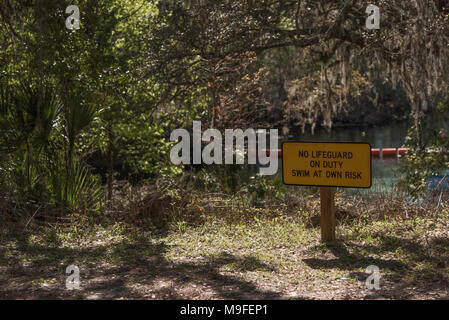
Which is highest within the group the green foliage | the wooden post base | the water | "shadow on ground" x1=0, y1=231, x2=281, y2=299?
the water

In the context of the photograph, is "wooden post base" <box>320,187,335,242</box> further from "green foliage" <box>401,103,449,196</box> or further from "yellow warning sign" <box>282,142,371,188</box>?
"green foliage" <box>401,103,449,196</box>

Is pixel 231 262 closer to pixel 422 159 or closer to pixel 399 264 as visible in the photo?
pixel 399 264

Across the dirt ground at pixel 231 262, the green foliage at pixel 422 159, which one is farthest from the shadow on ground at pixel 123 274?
the green foliage at pixel 422 159

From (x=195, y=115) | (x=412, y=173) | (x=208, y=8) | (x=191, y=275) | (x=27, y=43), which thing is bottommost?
(x=191, y=275)

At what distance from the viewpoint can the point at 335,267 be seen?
20.2 ft

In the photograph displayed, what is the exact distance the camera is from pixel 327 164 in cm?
689

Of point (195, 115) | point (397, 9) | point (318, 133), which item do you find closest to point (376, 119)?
point (318, 133)

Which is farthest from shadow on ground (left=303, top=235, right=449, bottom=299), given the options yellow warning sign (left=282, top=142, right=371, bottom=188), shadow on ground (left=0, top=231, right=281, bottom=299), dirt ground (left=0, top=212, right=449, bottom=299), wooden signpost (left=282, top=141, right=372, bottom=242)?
shadow on ground (left=0, top=231, right=281, bottom=299)

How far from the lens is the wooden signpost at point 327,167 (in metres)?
6.75

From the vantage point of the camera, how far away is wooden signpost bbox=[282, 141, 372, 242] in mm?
6748

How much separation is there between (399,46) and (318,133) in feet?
96.2

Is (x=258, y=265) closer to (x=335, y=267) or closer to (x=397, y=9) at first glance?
(x=335, y=267)

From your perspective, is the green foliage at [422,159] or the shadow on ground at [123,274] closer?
the shadow on ground at [123,274]

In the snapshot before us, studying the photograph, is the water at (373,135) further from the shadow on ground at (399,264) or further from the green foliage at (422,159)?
the shadow on ground at (399,264)
